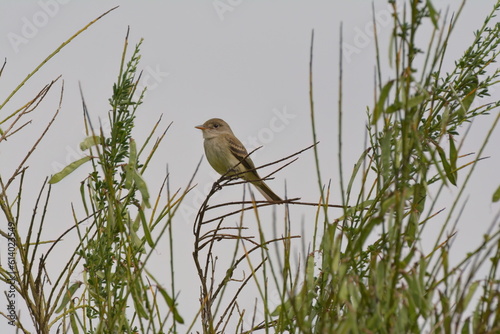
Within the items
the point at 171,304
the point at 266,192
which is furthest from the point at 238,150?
the point at 171,304

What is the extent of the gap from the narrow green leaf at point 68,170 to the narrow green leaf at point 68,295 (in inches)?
17.2

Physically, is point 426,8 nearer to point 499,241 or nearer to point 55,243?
point 499,241

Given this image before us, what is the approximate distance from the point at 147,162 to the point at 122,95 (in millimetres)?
295

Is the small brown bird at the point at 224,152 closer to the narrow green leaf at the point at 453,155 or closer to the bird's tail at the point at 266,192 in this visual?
the bird's tail at the point at 266,192

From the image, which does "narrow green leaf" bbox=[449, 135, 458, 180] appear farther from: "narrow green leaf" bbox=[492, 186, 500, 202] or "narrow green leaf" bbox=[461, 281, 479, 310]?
"narrow green leaf" bbox=[461, 281, 479, 310]

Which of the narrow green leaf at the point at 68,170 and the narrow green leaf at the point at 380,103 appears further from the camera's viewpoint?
the narrow green leaf at the point at 68,170

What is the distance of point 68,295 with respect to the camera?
3.15 m

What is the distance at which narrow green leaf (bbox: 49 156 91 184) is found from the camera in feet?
10.5

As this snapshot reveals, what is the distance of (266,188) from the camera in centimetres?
843

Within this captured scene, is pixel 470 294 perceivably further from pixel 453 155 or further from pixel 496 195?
pixel 453 155

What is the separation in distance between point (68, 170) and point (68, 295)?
489 millimetres

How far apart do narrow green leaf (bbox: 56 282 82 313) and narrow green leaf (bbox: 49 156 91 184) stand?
44cm

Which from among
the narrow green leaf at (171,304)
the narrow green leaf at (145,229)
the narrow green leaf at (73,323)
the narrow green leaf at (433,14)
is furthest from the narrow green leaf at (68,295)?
the narrow green leaf at (433,14)

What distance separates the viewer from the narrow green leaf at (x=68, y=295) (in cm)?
319
